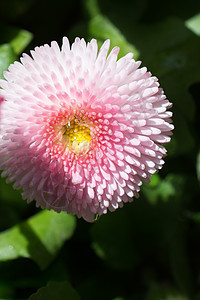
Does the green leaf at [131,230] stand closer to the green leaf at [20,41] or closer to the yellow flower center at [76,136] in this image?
the yellow flower center at [76,136]

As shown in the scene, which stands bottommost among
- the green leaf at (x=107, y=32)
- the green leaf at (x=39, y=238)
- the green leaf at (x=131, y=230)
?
the green leaf at (x=131, y=230)

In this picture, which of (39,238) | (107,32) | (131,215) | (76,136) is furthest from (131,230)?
(107,32)

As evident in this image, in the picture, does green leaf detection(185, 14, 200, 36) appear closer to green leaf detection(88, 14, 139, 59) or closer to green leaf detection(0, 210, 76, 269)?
green leaf detection(88, 14, 139, 59)

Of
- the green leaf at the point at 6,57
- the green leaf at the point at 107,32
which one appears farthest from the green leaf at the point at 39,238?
the green leaf at the point at 107,32

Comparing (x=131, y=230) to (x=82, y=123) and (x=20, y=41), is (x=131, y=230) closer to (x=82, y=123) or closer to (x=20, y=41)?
(x=82, y=123)

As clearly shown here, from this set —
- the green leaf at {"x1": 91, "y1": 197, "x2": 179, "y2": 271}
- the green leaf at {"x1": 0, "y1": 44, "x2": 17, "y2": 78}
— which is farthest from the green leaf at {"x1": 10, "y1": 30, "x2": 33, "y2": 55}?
the green leaf at {"x1": 91, "y1": 197, "x2": 179, "y2": 271}

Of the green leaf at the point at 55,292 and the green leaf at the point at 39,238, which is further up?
the green leaf at the point at 39,238
